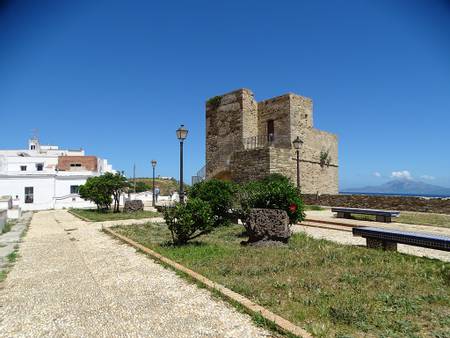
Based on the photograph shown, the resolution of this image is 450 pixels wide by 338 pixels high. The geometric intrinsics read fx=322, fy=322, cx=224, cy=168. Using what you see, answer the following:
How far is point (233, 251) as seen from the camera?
6.43 metres

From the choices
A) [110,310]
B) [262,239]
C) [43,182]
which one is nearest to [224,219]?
[262,239]

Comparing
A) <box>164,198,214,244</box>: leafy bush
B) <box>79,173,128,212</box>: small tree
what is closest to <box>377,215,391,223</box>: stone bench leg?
<box>164,198,214,244</box>: leafy bush

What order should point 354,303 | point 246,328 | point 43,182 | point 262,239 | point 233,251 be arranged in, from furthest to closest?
point 43,182 < point 262,239 < point 233,251 < point 354,303 < point 246,328

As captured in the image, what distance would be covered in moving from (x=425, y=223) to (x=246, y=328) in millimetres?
10274

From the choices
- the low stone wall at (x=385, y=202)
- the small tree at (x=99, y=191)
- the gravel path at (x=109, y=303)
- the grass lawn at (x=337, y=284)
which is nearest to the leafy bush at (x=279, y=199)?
Result: the grass lawn at (x=337, y=284)

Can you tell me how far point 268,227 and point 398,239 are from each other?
2.49 meters

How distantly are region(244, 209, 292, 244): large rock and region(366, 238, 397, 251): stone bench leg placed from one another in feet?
5.55

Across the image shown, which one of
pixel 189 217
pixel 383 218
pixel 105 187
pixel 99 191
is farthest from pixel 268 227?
pixel 99 191

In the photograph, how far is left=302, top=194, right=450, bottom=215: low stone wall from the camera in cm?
1498

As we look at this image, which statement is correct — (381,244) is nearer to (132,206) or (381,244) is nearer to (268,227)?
(268,227)

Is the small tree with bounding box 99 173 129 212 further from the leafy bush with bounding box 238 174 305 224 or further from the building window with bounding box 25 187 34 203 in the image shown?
the building window with bounding box 25 187 34 203

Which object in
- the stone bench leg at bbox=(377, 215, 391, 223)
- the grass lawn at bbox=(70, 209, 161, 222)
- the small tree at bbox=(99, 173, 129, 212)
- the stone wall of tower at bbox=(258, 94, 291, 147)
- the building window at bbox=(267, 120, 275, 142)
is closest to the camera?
the stone bench leg at bbox=(377, 215, 391, 223)

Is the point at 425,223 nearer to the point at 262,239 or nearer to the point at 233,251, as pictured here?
the point at 262,239

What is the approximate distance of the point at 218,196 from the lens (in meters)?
9.98
